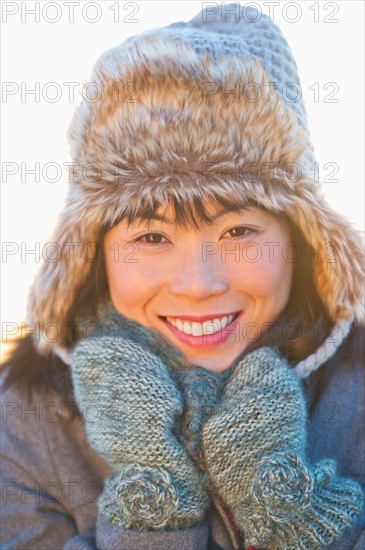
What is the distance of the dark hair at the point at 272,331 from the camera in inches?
76.5

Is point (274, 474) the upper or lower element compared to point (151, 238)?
lower

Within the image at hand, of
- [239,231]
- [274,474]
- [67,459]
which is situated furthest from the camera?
[67,459]

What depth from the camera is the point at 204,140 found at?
1741mm

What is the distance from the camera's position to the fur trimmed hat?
5.73ft

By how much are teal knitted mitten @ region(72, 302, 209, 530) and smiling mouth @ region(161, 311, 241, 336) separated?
0.36 ft

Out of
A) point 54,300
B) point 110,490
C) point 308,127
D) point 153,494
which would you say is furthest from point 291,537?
point 308,127

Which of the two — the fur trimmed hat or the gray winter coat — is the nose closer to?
the fur trimmed hat

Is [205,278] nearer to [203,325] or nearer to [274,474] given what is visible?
[203,325]

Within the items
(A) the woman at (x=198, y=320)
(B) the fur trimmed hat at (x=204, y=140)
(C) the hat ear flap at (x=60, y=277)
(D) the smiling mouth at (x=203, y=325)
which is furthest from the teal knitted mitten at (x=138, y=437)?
(B) the fur trimmed hat at (x=204, y=140)

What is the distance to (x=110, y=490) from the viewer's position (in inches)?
68.7

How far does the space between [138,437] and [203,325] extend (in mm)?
345

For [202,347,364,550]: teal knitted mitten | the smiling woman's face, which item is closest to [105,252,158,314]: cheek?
the smiling woman's face

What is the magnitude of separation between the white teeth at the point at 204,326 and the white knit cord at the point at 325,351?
0.24m

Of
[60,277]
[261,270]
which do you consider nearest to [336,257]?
[261,270]
